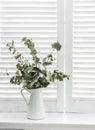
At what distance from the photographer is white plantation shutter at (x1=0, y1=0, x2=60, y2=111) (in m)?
1.73

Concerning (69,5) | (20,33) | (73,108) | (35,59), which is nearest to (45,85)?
(35,59)

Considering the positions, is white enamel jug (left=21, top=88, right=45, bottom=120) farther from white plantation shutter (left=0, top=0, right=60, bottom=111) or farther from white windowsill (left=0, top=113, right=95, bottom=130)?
white plantation shutter (left=0, top=0, right=60, bottom=111)

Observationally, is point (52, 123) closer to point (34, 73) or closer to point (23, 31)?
point (34, 73)

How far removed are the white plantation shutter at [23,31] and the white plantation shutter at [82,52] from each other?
0.11 meters

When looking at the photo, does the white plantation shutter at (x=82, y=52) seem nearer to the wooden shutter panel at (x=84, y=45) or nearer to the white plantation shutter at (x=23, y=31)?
the wooden shutter panel at (x=84, y=45)

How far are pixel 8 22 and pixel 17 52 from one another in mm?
204

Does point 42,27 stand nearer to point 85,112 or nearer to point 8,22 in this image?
point 8,22

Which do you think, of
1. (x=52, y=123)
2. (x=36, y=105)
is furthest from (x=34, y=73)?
(x=52, y=123)

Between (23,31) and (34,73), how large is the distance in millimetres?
319

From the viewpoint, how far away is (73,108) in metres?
1.74

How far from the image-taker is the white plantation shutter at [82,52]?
67.5 inches

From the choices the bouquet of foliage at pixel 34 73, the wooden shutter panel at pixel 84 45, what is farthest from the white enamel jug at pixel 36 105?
the wooden shutter panel at pixel 84 45

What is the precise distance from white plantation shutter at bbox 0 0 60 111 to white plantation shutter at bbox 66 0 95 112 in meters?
0.11

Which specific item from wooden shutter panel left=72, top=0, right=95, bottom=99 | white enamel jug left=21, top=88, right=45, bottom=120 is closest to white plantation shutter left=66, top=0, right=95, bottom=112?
wooden shutter panel left=72, top=0, right=95, bottom=99
